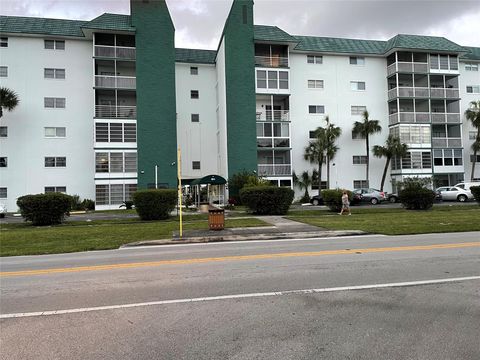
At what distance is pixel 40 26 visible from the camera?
125ft

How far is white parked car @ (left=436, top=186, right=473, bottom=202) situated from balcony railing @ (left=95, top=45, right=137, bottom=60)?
1260 inches

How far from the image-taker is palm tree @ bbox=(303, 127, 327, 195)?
40.1 m

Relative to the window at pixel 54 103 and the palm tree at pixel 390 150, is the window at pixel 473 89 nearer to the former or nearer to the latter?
the palm tree at pixel 390 150

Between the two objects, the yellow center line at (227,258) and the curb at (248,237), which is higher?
the yellow center line at (227,258)

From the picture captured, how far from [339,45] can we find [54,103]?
30.4m

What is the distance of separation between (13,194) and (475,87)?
5139cm

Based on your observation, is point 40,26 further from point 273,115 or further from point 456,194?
point 456,194

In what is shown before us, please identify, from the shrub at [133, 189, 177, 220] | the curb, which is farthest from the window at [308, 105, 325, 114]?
the curb

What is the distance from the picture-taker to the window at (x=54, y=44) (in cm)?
3791

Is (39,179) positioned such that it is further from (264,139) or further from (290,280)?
(290,280)

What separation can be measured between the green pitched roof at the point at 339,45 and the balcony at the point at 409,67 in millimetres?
2353

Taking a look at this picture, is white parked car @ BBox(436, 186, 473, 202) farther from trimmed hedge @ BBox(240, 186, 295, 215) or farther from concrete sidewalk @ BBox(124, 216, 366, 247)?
concrete sidewalk @ BBox(124, 216, 366, 247)

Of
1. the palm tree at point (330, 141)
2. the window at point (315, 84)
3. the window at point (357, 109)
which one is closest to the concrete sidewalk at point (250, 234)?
the palm tree at point (330, 141)

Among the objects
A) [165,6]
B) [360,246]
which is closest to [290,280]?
[360,246]
